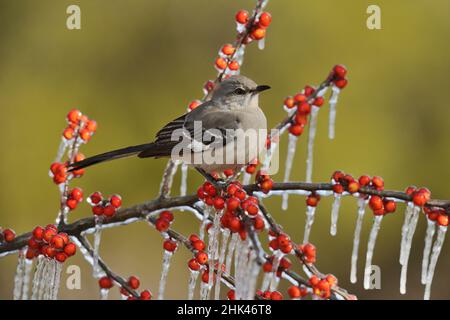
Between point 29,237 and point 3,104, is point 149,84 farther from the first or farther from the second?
point 29,237

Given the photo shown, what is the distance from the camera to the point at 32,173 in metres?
4.76

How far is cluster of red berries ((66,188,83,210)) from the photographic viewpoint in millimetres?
2457

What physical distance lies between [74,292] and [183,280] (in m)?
0.84

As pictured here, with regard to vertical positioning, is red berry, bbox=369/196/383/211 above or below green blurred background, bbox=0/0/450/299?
below

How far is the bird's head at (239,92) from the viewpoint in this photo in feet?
11.5

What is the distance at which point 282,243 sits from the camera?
81.4 inches

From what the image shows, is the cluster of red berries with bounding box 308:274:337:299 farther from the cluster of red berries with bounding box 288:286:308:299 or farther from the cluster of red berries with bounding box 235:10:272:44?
the cluster of red berries with bounding box 235:10:272:44

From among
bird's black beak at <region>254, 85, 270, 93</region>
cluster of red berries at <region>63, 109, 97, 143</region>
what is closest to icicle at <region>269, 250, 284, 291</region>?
cluster of red berries at <region>63, 109, 97, 143</region>

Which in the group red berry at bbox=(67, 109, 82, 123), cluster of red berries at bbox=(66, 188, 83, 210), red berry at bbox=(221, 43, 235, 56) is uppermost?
red berry at bbox=(221, 43, 235, 56)

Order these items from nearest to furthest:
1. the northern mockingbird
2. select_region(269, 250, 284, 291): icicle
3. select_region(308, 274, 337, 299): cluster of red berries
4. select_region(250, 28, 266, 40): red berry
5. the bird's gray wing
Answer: select_region(269, 250, 284, 291): icicle → select_region(308, 274, 337, 299): cluster of red berries → select_region(250, 28, 266, 40): red berry → the northern mockingbird → the bird's gray wing

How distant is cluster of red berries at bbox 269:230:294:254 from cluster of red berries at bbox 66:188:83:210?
0.78 metres

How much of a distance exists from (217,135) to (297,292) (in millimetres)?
1345

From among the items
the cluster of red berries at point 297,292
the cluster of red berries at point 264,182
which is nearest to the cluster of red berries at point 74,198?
the cluster of red berries at point 264,182

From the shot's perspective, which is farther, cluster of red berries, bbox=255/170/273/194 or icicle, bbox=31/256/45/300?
cluster of red berries, bbox=255/170/273/194
